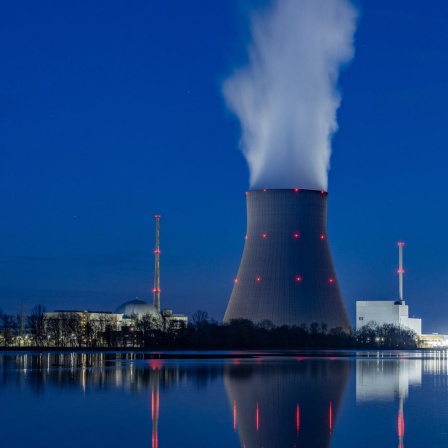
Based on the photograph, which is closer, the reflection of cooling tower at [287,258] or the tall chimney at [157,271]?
the reflection of cooling tower at [287,258]

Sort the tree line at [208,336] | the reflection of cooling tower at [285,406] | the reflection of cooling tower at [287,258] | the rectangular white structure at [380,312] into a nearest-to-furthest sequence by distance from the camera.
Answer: the reflection of cooling tower at [285,406] → the reflection of cooling tower at [287,258] → the tree line at [208,336] → the rectangular white structure at [380,312]

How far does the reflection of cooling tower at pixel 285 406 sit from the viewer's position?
14617 millimetres

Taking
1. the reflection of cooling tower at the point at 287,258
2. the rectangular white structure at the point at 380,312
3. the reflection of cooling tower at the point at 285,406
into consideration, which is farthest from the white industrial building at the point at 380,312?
the reflection of cooling tower at the point at 285,406

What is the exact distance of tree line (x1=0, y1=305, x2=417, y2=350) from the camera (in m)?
61.4

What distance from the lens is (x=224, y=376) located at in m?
28.9

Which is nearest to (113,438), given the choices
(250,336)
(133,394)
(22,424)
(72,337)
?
(22,424)

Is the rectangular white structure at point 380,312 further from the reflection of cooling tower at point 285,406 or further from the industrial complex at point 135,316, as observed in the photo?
the reflection of cooling tower at point 285,406

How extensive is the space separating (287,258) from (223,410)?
113 feet

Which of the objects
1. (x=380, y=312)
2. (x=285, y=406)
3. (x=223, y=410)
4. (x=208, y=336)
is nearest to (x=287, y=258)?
(x=208, y=336)

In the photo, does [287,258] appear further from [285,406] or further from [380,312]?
[285,406]

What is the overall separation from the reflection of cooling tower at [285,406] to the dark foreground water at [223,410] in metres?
0.02

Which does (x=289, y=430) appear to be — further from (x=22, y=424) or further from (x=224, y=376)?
(x=224, y=376)

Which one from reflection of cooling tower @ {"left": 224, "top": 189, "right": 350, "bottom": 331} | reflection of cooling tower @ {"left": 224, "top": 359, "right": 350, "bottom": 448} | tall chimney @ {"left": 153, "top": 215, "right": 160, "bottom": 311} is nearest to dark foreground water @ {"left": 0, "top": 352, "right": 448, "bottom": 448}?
reflection of cooling tower @ {"left": 224, "top": 359, "right": 350, "bottom": 448}

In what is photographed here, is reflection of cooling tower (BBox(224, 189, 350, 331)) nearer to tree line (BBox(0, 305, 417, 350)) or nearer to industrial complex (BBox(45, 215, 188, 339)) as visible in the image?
tree line (BBox(0, 305, 417, 350))
